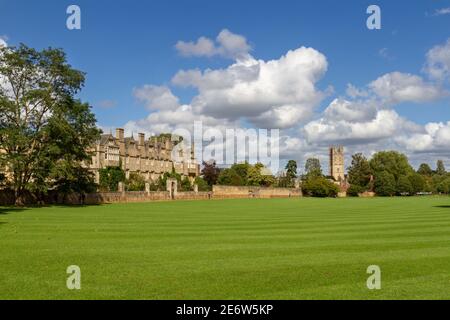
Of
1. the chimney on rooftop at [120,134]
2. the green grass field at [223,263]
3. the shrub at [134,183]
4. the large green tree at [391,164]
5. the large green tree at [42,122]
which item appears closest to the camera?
the green grass field at [223,263]

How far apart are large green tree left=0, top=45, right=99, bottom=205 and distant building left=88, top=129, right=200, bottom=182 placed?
2738cm

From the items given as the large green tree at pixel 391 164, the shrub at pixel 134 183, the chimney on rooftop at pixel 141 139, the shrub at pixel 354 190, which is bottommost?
the shrub at pixel 354 190

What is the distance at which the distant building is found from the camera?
282 feet

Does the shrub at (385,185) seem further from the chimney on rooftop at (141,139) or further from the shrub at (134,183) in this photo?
the shrub at (134,183)

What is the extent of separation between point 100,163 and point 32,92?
125ft

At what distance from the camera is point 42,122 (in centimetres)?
4928

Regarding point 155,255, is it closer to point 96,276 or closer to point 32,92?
point 96,276

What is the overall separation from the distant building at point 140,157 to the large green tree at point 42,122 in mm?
27377

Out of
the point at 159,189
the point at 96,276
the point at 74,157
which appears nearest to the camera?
the point at 96,276

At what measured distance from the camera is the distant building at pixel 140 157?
8600cm

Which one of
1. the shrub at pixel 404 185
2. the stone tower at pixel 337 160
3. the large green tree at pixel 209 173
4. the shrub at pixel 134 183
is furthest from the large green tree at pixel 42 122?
the stone tower at pixel 337 160
